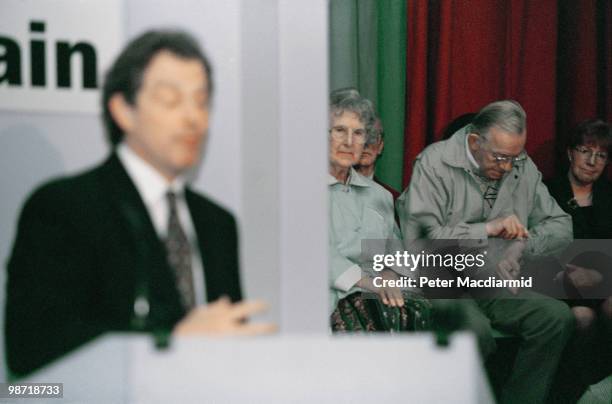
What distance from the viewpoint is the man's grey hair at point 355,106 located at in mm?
2375

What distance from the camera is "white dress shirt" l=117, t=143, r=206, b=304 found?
7.00 feet

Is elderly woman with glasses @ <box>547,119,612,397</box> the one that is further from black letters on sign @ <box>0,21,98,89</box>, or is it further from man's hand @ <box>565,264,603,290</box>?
black letters on sign @ <box>0,21,98,89</box>

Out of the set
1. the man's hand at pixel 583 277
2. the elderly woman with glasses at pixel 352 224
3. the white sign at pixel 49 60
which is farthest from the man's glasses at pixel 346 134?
the man's hand at pixel 583 277

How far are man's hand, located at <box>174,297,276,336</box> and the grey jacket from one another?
2.07 feet

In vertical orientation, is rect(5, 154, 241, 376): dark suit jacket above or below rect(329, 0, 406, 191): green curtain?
below

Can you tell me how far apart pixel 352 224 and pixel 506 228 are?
53cm

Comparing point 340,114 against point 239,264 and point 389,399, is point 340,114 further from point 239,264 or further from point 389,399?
point 389,399

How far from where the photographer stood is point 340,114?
7.84ft

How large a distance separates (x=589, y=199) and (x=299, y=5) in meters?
1.22

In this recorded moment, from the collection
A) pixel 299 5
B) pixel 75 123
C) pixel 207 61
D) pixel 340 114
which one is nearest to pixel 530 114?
pixel 340 114

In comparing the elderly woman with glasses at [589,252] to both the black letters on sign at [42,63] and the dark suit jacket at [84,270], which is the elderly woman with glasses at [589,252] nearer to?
the dark suit jacket at [84,270]

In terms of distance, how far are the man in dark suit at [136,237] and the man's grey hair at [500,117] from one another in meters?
0.94

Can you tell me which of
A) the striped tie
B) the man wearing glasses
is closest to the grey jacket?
the man wearing glasses

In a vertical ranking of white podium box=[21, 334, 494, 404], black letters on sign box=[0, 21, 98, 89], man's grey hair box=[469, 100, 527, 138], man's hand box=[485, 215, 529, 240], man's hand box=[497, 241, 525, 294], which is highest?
black letters on sign box=[0, 21, 98, 89]
